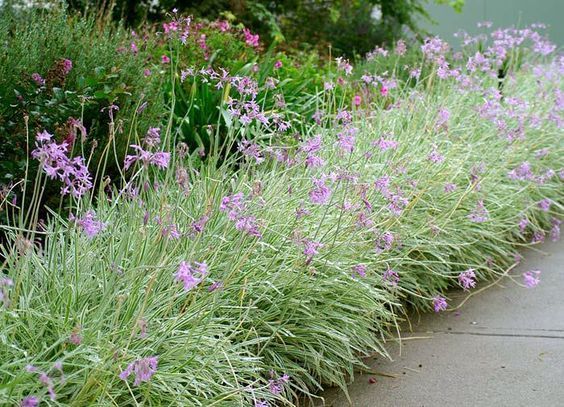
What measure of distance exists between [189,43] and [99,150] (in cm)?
241

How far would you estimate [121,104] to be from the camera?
4152mm

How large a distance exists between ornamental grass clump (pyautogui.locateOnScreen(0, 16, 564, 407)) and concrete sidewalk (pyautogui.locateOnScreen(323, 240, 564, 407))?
148 millimetres

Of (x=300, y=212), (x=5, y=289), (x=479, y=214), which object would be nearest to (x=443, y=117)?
(x=479, y=214)

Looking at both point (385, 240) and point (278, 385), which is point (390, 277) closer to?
point (385, 240)

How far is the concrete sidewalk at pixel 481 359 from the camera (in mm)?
3236

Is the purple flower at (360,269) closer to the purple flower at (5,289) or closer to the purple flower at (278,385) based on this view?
the purple flower at (278,385)

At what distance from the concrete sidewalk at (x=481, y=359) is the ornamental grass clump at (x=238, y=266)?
148mm

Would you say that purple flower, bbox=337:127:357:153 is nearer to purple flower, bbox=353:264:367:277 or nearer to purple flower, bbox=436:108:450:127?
purple flower, bbox=353:264:367:277

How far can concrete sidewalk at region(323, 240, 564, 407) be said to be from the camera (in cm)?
324

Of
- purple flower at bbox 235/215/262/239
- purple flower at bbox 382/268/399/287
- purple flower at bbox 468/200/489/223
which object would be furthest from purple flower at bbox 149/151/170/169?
purple flower at bbox 468/200/489/223

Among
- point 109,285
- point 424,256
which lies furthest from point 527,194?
point 109,285

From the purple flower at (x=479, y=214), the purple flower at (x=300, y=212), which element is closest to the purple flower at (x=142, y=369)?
the purple flower at (x=300, y=212)

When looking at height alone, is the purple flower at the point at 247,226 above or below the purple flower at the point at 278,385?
above

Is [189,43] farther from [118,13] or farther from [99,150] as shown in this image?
[118,13]
